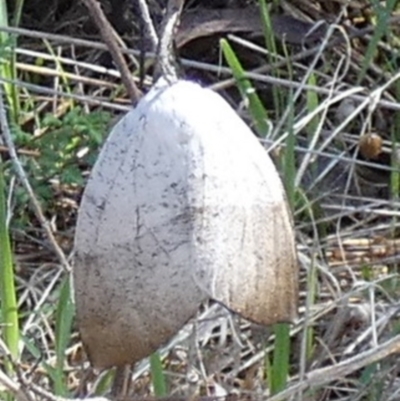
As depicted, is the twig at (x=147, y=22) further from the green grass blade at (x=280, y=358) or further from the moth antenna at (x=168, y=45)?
the green grass blade at (x=280, y=358)

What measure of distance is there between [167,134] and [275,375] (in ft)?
1.52

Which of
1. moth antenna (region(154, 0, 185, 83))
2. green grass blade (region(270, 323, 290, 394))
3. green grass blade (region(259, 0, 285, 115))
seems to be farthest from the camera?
green grass blade (region(259, 0, 285, 115))

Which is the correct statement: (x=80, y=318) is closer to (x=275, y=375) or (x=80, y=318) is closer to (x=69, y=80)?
(x=275, y=375)

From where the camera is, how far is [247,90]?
1.63 metres

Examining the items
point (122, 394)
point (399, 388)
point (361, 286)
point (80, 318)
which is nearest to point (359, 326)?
point (361, 286)

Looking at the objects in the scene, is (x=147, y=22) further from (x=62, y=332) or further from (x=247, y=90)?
(x=247, y=90)

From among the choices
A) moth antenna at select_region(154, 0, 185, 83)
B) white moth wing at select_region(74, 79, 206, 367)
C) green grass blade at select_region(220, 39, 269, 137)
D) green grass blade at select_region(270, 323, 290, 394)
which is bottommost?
green grass blade at select_region(270, 323, 290, 394)

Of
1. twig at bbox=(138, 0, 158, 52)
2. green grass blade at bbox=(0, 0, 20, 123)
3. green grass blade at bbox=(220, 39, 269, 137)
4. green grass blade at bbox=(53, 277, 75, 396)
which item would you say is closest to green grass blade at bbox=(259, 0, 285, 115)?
green grass blade at bbox=(220, 39, 269, 137)

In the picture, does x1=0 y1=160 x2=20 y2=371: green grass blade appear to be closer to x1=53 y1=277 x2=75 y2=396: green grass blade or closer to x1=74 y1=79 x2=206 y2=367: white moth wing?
x1=53 y1=277 x2=75 y2=396: green grass blade

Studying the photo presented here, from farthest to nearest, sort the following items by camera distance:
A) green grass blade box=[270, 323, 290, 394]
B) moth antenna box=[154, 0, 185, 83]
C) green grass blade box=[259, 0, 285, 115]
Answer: green grass blade box=[259, 0, 285, 115] → green grass blade box=[270, 323, 290, 394] → moth antenna box=[154, 0, 185, 83]

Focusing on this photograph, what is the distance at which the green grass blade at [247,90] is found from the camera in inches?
62.6

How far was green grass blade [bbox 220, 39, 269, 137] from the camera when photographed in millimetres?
1590

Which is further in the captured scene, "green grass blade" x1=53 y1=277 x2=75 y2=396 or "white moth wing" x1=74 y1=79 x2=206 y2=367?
"green grass blade" x1=53 y1=277 x2=75 y2=396

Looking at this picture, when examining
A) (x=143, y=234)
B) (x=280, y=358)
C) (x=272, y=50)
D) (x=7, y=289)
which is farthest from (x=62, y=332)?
(x=272, y=50)
